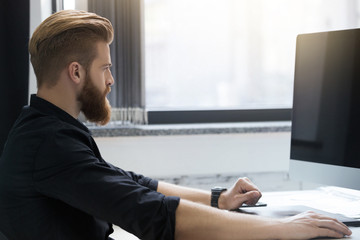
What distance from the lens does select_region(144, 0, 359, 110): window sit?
230 cm

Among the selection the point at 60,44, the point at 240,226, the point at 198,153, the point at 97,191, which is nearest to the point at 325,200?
the point at 240,226

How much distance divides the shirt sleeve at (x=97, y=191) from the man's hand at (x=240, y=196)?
41 cm

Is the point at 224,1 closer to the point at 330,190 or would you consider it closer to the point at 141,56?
the point at 141,56

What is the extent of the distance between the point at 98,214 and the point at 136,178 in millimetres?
521

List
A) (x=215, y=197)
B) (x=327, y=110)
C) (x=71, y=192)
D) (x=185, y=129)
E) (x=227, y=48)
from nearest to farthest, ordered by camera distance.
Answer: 1. (x=71, y=192)
2. (x=327, y=110)
3. (x=215, y=197)
4. (x=185, y=129)
5. (x=227, y=48)

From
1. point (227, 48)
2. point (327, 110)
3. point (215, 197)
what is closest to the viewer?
point (327, 110)

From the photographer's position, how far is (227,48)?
2.36 m

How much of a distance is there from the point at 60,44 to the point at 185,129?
1065 mm

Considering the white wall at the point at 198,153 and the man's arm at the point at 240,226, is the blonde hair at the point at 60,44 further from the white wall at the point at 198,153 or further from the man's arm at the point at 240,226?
the white wall at the point at 198,153

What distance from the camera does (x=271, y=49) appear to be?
2.40 meters

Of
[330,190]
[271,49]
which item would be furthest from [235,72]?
[330,190]

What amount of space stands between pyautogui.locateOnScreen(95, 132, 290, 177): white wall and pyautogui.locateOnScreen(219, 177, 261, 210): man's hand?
0.72 meters

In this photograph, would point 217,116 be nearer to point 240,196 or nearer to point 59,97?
point 240,196

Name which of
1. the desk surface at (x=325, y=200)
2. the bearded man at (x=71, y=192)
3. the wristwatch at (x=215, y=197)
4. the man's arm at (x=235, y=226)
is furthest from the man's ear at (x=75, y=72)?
the desk surface at (x=325, y=200)
